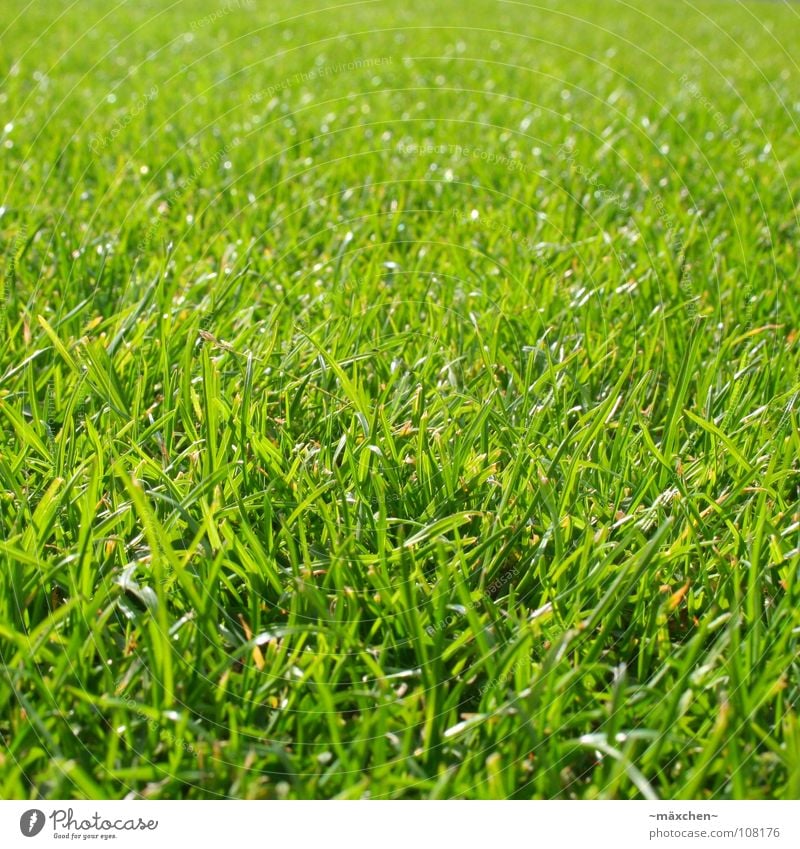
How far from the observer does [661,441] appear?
65.5 inches

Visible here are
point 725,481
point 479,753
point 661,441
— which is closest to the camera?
point 479,753

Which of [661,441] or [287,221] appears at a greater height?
[287,221]

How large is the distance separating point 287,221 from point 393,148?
993 mm

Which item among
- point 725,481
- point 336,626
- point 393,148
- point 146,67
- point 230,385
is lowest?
point 725,481

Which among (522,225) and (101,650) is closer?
(101,650)

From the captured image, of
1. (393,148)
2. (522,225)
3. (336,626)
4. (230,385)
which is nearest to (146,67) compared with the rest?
(393,148)

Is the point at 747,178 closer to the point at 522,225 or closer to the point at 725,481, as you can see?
the point at 522,225

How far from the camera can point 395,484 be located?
58.4 inches

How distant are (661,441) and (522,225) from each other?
1309 millimetres

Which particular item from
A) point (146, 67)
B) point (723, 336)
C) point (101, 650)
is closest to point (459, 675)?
point (101, 650)

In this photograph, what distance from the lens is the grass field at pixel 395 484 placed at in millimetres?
1072

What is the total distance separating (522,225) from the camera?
110 inches

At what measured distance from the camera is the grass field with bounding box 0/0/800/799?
3.52ft

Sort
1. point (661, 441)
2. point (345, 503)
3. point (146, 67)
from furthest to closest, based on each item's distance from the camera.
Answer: point (146, 67), point (661, 441), point (345, 503)
